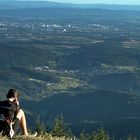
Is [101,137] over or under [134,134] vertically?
over

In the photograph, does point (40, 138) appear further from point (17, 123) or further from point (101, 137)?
point (101, 137)

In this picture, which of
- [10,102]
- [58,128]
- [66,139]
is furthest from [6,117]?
[58,128]

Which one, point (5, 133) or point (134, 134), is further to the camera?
point (134, 134)

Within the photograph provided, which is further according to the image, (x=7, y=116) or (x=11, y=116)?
(x=11, y=116)

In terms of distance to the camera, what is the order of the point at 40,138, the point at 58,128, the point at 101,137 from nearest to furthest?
the point at 40,138 < the point at 58,128 < the point at 101,137

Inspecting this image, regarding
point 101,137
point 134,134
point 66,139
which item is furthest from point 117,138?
point 66,139

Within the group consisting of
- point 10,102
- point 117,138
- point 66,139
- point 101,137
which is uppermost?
point 10,102

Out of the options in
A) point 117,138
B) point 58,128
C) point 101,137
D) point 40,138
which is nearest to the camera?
point 40,138
